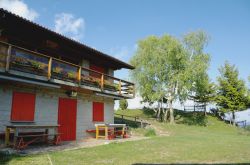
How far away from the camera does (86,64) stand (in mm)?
18047

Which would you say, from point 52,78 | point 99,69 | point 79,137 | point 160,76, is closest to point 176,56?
point 160,76

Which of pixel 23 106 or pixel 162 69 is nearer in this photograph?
pixel 23 106

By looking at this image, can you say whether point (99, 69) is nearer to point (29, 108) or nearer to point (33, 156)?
point (29, 108)

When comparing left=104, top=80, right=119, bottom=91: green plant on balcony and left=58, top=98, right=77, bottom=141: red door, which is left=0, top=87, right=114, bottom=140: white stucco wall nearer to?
left=58, top=98, right=77, bottom=141: red door

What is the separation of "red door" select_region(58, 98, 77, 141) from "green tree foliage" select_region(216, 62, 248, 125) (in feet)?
96.1

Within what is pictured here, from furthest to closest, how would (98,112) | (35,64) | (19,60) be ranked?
(98,112), (35,64), (19,60)

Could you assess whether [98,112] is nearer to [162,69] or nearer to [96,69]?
[96,69]

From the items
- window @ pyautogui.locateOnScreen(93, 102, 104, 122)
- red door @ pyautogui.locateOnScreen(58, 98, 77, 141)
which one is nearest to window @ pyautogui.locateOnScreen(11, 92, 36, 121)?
red door @ pyautogui.locateOnScreen(58, 98, 77, 141)

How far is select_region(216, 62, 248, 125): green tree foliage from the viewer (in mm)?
37469

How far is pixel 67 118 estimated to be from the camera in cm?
1563

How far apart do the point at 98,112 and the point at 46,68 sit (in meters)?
6.48

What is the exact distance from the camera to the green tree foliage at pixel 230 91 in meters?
37.5

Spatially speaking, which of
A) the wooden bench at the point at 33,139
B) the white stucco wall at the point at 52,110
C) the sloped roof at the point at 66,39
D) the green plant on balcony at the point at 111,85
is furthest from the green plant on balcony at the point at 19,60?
the green plant on balcony at the point at 111,85

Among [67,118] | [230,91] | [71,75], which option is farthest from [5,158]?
[230,91]
